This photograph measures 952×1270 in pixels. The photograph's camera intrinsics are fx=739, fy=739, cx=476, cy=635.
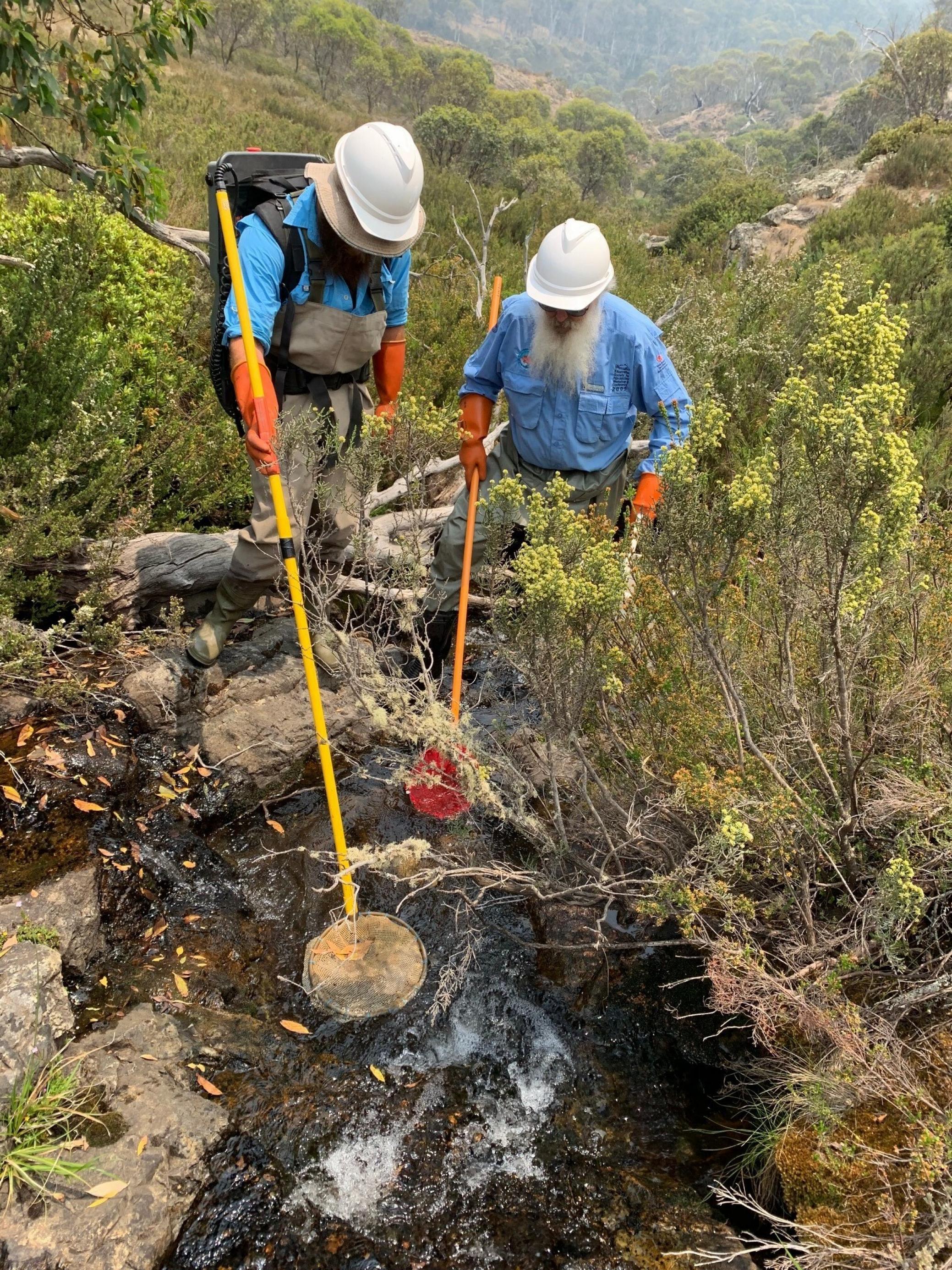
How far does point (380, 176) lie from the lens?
2.70 meters

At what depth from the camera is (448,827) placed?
3281 millimetres

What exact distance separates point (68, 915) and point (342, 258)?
2623mm

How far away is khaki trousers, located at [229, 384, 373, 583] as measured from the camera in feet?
10.2

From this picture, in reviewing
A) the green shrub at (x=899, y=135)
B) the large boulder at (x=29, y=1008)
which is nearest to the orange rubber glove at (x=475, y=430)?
the large boulder at (x=29, y=1008)

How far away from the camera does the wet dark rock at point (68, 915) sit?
2.34 metres

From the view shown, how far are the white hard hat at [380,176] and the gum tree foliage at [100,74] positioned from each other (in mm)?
836

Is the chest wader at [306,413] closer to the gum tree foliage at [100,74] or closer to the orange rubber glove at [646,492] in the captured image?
the gum tree foliage at [100,74]

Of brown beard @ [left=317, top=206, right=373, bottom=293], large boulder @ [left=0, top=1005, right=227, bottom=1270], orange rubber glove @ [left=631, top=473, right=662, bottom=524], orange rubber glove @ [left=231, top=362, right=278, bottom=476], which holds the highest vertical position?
brown beard @ [left=317, top=206, right=373, bottom=293]

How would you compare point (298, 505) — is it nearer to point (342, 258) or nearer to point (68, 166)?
point (342, 258)

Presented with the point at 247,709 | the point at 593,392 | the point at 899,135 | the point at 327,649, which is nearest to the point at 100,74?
the point at 593,392

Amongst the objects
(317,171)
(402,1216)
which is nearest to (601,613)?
(402,1216)

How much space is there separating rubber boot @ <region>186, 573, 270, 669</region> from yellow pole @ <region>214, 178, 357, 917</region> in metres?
0.81

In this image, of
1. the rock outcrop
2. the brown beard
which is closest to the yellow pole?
the brown beard

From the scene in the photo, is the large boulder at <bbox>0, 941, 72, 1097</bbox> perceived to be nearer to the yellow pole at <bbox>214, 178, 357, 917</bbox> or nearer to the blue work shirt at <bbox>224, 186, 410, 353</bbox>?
the yellow pole at <bbox>214, 178, 357, 917</bbox>
